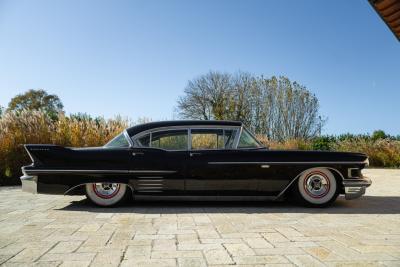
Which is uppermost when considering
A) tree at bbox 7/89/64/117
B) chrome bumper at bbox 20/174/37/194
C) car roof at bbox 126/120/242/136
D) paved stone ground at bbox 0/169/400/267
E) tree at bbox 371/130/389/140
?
tree at bbox 7/89/64/117

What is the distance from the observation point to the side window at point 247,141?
227 inches

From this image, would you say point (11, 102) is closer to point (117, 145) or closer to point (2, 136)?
point (2, 136)

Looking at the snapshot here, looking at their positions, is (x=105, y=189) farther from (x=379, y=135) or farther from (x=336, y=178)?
(x=379, y=135)

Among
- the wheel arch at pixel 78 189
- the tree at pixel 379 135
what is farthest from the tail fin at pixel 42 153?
the tree at pixel 379 135

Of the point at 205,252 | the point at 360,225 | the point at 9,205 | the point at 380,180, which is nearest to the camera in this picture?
the point at 205,252

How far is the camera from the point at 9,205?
5.76m

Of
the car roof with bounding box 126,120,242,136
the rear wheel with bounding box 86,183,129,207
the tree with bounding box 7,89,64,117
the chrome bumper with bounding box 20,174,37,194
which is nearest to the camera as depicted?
the chrome bumper with bounding box 20,174,37,194

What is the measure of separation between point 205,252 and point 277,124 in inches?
923

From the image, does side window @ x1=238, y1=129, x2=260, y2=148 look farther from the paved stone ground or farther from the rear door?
the paved stone ground

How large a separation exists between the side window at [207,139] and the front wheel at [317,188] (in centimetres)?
132

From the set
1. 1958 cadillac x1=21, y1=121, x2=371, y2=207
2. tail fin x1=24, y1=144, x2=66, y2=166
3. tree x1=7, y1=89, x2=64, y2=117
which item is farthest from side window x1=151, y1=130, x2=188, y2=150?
tree x1=7, y1=89, x2=64, y2=117

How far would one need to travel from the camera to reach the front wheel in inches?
218

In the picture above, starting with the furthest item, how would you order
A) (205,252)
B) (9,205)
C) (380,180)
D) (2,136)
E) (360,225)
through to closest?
(380,180) → (2,136) → (9,205) → (360,225) → (205,252)

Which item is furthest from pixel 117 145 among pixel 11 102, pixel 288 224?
pixel 11 102
